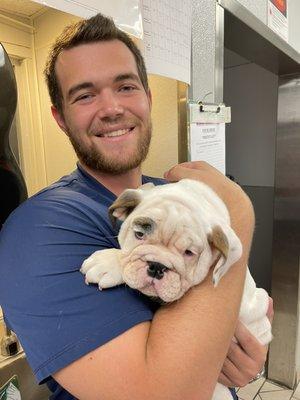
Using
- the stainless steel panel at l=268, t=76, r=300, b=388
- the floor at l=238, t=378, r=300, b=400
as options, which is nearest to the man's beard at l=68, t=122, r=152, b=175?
the stainless steel panel at l=268, t=76, r=300, b=388

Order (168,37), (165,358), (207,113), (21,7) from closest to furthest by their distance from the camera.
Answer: (165,358) → (168,37) → (207,113) → (21,7)

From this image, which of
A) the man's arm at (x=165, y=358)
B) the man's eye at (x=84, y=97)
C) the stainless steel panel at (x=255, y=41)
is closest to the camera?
the man's arm at (x=165, y=358)

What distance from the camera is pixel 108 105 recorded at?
0.83 metres

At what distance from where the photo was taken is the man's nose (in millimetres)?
829

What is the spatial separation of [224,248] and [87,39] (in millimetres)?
634

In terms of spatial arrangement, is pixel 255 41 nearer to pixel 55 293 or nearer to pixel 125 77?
pixel 125 77

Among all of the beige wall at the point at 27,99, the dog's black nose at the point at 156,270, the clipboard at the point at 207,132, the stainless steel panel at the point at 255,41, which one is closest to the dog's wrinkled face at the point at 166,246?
the dog's black nose at the point at 156,270

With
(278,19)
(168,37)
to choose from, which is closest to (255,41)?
(278,19)

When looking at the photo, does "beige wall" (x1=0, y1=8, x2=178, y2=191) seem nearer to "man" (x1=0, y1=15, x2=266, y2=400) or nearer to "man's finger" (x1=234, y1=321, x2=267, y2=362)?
"man" (x1=0, y1=15, x2=266, y2=400)

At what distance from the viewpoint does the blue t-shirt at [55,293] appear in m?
0.52

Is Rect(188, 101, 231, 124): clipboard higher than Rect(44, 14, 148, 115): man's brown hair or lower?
lower

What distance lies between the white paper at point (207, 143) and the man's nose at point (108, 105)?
43 cm

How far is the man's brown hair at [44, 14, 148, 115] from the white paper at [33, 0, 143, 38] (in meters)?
0.02

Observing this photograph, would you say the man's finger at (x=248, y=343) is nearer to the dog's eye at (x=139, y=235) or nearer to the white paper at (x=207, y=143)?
the dog's eye at (x=139, y=235)
